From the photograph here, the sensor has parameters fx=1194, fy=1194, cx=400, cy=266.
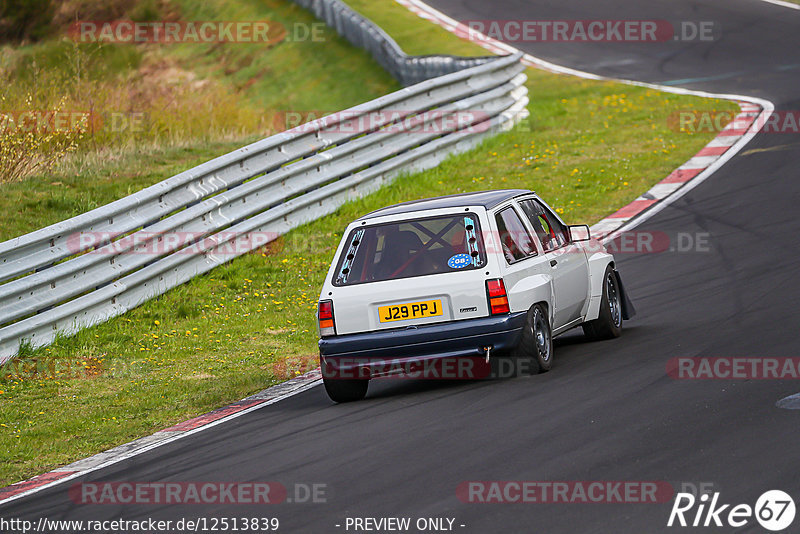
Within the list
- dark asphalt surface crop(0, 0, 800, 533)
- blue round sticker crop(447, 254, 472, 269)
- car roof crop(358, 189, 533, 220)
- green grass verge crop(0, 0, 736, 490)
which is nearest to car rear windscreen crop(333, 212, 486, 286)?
blue round sticker crop(447, 254, 472, 269)

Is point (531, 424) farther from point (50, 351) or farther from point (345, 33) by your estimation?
point (345, 33)

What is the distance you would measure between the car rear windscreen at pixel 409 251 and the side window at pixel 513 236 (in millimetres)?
249

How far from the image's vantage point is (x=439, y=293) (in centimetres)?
903

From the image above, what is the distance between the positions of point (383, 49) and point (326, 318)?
21178mm

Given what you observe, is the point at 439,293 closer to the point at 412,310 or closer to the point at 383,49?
the point at 412,310

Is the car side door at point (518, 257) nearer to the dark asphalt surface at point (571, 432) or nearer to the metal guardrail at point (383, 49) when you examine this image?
the dark asphalt surface at point (571, 432)

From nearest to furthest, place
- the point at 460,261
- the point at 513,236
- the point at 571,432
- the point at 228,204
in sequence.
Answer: the point at 571,432 < the point at 460,261 < the point at 513,236 < the point at 228,204

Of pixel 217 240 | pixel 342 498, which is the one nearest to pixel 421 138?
pixel 217 240

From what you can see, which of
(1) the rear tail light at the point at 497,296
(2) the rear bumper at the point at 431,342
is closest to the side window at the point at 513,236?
(1) the rear tail light at the point at 497,296

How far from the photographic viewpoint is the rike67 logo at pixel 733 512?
555cm

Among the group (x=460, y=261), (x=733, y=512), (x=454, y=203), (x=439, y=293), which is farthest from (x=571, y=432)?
(x=454, y=203)

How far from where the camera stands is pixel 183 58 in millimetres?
36625

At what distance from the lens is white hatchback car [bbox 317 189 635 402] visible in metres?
8.98

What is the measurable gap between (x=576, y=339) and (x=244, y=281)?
4876 millimetres
